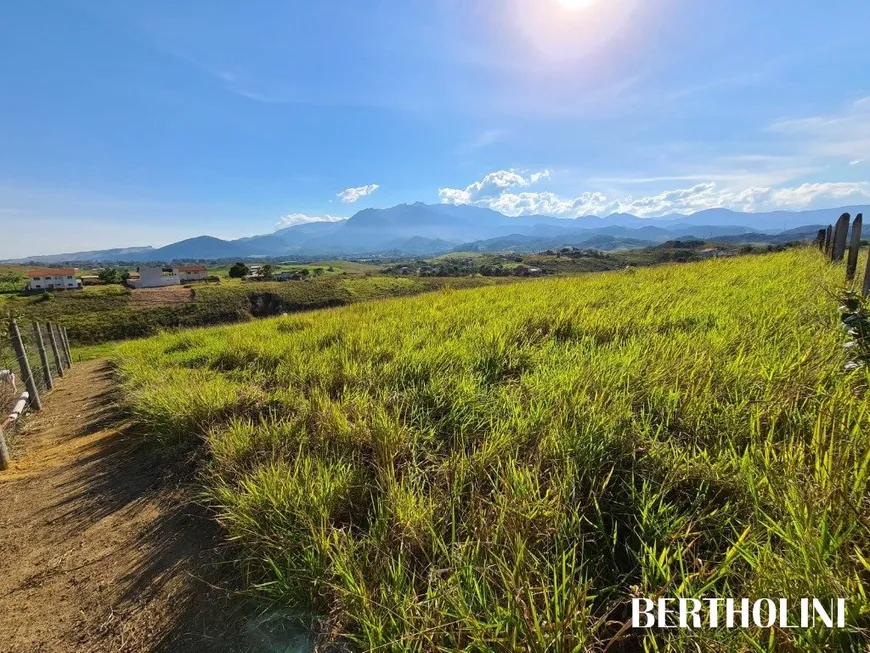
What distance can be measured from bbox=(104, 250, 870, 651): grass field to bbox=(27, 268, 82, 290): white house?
330ft

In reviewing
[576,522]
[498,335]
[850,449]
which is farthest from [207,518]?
[850,449]

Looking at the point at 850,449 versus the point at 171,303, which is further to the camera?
the point at 171,303

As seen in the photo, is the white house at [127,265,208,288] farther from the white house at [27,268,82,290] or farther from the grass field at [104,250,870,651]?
the grass field at [104,250,870,651]

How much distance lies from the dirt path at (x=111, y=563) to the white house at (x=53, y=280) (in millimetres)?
97912

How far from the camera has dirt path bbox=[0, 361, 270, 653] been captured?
2227mm

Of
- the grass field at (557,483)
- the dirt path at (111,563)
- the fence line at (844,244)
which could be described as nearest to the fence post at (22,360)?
the dirt path at (111,563)

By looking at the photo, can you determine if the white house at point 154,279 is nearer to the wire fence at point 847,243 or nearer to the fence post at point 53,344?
the fence post at point 53,344

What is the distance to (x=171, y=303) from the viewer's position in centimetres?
5953

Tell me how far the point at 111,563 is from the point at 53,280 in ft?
360

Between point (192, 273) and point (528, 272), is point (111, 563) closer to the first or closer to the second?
point (528, 272)

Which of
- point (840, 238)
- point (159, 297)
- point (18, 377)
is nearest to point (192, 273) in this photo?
point (159, 297)

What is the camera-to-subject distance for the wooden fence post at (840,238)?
8180 millimetres

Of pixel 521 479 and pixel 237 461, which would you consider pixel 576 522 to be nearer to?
pixel 521 479

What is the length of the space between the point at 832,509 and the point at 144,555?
13.4ft
